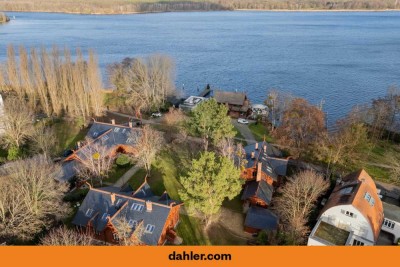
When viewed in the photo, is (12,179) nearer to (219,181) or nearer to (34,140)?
(34,140)

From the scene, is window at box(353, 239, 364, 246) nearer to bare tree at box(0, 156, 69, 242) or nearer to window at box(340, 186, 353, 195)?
window at box(340, 186, 353, 195)

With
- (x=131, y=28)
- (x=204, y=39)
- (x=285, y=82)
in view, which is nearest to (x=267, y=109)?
(x=285, y=82)

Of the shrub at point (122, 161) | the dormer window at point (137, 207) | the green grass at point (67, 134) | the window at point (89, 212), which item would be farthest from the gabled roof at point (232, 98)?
the window at point (89, 212)

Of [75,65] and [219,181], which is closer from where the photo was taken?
[219,181]

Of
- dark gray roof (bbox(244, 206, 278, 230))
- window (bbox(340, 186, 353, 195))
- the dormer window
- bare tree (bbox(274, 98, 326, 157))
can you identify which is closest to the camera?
the dormer window

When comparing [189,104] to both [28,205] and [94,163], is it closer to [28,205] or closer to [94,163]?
[94,163]

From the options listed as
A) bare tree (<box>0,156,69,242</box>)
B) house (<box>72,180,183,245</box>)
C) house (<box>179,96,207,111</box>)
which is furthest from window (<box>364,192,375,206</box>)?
house (<box>179,96,207,111</box>)

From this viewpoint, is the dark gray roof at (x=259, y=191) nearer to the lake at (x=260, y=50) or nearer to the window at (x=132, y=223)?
the window at (x=132, y=223)
